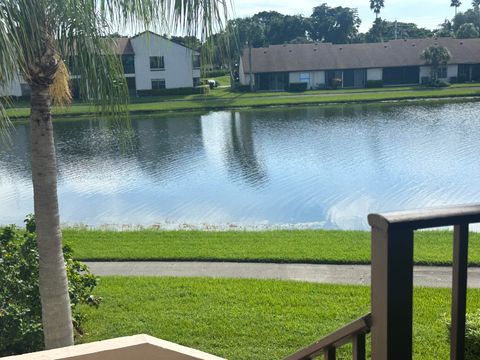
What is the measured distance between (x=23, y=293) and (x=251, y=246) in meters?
5.83

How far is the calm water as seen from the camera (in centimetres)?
1691

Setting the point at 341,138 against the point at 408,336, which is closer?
the point at 408,336

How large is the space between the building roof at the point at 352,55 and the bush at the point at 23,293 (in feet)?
187

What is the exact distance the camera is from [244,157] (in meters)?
26.3

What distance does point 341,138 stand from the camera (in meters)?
30.9

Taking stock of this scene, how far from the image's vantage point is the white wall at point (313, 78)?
209ft

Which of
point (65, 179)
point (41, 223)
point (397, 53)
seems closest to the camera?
point (41, 223)

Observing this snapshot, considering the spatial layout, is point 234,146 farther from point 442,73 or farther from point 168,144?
point 442,73

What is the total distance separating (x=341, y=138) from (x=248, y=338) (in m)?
24.7

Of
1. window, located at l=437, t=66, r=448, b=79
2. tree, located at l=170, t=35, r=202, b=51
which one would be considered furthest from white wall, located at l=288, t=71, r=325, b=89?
tree, located at l=170, t=35, r=202, b=51

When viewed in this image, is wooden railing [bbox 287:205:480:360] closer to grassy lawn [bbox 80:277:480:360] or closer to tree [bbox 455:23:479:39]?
grassy lawn [bbox 80:277:480:360]

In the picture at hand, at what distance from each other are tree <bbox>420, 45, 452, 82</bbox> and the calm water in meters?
24.1

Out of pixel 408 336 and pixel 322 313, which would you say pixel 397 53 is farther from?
pixel 408 336

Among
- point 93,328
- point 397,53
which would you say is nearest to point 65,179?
point 93,328
